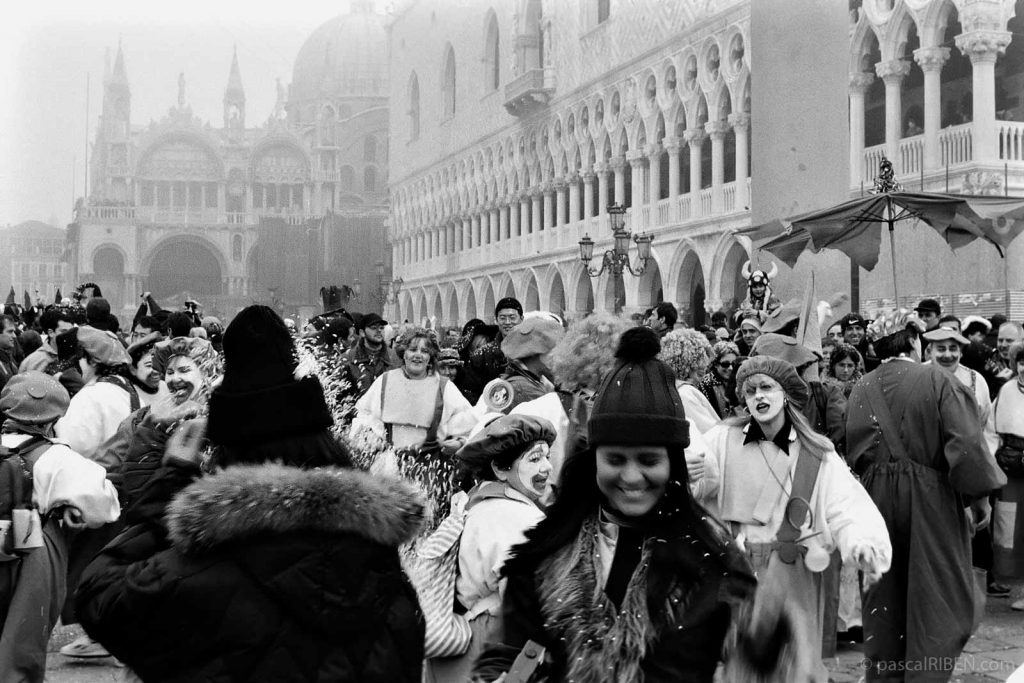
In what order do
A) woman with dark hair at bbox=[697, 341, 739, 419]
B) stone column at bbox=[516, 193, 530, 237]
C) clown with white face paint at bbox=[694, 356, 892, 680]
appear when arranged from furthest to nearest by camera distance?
stone column at bbox=[516, 193, 530, 237]
woman with dark hair at bbox=[697, 341, 739, 419]
clown with white face paint at bbox=[694, 356, 892, 680]

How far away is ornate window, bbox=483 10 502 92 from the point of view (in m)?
40.0

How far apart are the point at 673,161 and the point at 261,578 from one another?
2570 centimetres

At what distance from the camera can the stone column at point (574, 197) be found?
32.5 m

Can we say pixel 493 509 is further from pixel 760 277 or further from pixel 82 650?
pixel 760 277

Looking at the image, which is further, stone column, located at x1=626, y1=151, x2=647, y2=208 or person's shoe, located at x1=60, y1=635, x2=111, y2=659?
stone column, located at x1=626, y1=151, x2=647, y2=208

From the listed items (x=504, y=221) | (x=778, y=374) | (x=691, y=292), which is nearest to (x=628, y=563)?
(x=778, y=374)

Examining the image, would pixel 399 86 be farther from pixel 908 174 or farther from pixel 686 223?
pixel 908 174

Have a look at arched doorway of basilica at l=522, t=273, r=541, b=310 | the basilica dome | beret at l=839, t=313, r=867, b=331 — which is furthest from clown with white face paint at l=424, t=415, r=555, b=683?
the basilica dome

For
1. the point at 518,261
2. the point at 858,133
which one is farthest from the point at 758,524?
the point at 518,261

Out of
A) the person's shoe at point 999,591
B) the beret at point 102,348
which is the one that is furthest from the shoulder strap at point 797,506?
the person's shoe at point 999,591

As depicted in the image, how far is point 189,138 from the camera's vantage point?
7750 centimetres

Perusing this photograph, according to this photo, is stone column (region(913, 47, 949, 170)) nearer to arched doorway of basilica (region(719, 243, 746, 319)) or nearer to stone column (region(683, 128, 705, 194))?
arched doorway of basilica (region(719, 243, 746, 319))

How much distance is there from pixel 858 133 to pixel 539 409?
55.2 feet

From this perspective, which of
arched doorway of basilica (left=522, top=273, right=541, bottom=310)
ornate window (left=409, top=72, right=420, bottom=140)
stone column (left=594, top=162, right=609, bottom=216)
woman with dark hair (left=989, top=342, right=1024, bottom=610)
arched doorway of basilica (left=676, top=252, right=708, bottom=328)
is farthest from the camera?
ornate window (left=409, top=72, right=420, bottom=140)
